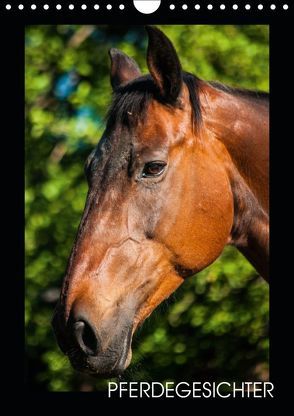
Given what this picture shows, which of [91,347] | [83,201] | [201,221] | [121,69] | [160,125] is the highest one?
[121,69]

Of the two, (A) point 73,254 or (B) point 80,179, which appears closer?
(A) point 73,254

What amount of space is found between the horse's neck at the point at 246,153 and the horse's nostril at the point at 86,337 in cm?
87

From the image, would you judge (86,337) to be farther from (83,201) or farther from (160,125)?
(83,201)

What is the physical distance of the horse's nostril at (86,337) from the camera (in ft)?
7.88

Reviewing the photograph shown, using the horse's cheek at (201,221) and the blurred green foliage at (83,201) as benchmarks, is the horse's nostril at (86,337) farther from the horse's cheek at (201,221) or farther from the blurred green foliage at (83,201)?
the blurred green foliage at (83,201)

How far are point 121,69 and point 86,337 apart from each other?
1.36 metres

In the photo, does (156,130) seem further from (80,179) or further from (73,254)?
(80,179)

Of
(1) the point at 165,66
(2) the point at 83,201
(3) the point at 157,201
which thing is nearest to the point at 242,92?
(1) the point at 165,66

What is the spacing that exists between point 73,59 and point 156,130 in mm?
3542

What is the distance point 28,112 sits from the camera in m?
6.12

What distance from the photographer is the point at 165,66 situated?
107 inches

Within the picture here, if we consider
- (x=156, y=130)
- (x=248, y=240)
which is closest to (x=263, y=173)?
(x=248, y=240)

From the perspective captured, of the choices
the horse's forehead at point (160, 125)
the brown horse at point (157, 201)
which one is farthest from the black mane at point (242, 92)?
the horse's forehead at point (160, 125)

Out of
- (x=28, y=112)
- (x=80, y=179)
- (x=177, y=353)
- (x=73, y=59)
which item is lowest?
(x=177, y=353)
